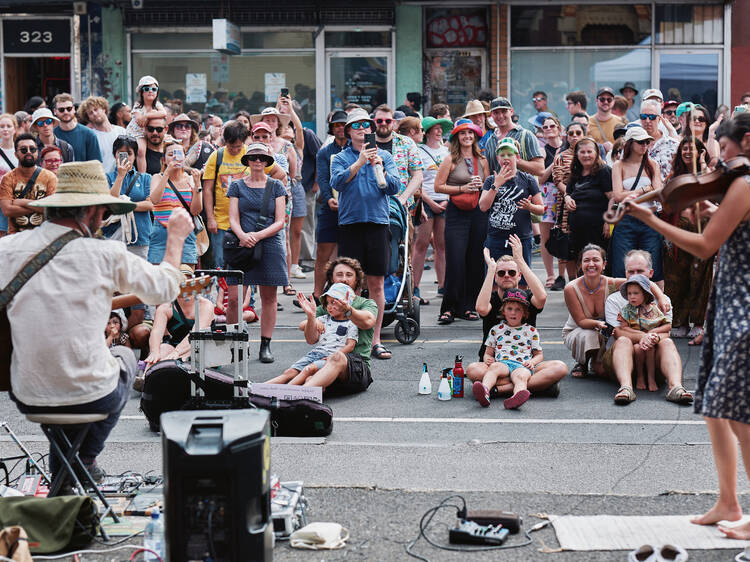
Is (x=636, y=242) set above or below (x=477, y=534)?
above

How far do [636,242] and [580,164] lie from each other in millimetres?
1256

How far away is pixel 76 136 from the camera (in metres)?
12.6

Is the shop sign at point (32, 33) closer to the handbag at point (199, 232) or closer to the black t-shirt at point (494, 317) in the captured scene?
the handbag at point (199, 232)

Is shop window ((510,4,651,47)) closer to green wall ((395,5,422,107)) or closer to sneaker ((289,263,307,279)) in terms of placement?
green wall ((395,5,422,107))

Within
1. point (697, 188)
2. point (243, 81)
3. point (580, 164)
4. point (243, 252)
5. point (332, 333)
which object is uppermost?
point (243, 81)

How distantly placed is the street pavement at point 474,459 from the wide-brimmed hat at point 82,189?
5.82 feet

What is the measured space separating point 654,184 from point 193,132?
17.2ft

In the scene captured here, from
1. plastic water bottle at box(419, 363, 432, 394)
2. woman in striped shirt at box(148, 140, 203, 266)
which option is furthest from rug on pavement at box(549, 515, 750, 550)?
woman in striped shirt at box(148, 140, 203, 266)

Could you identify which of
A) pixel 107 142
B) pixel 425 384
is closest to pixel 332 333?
pixel 425 384

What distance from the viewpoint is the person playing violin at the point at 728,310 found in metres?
5.13

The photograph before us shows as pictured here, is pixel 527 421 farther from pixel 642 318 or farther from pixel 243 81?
pixel 243 81

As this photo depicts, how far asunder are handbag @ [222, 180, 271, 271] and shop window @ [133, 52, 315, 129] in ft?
33.2

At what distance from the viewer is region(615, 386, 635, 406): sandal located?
8461mm

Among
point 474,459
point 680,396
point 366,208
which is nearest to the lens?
point 474,459
